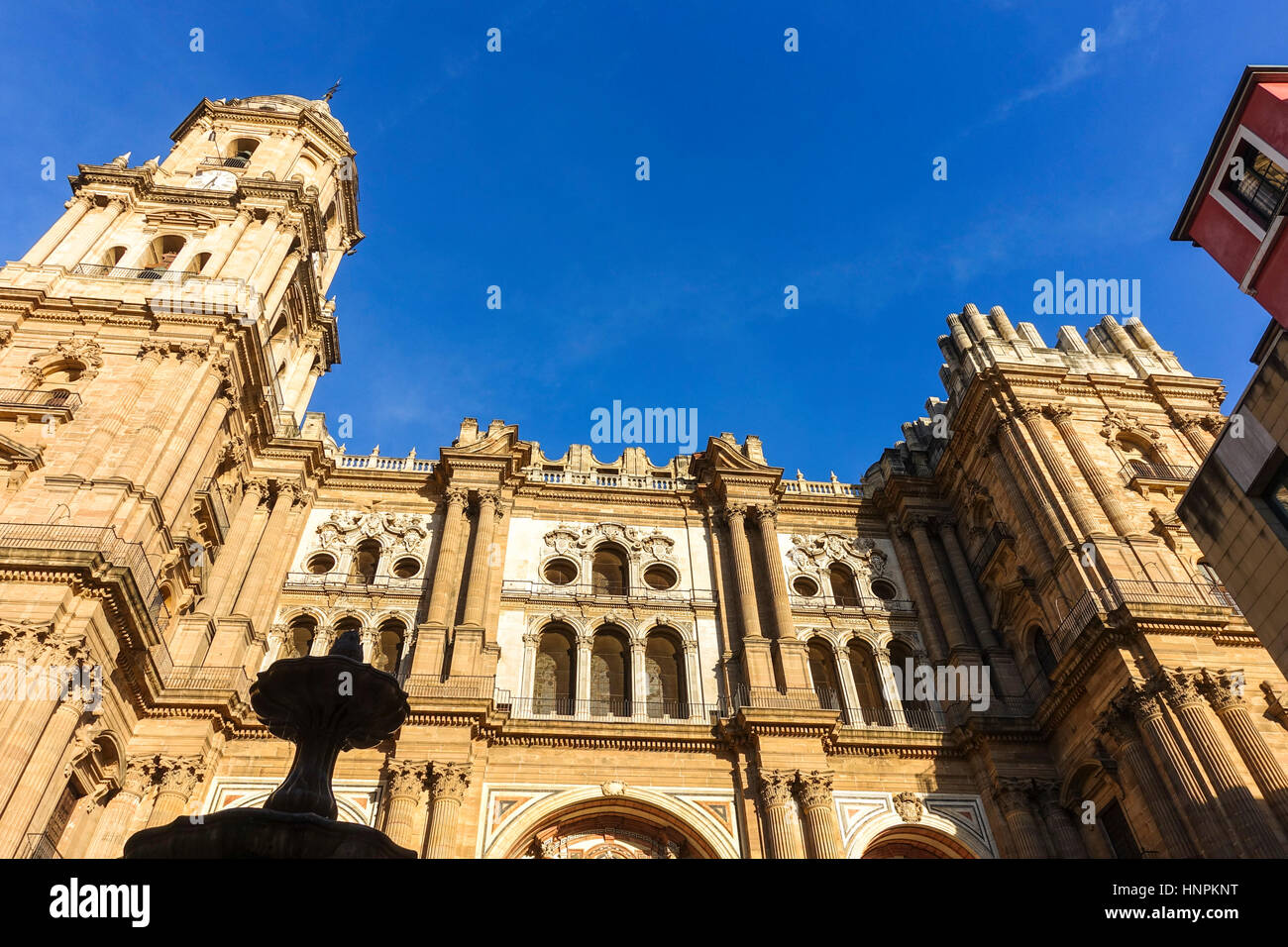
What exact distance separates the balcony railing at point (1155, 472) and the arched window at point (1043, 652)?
4.87m

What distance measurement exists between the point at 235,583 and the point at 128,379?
610cm

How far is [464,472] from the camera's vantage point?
27.9 metres

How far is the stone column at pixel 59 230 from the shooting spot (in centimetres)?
2796

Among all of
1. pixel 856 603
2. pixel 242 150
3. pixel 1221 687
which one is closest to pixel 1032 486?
pixel 856 603

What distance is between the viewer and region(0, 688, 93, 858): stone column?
14930 millimetres

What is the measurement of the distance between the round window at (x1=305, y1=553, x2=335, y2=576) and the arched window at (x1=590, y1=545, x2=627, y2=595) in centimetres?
773

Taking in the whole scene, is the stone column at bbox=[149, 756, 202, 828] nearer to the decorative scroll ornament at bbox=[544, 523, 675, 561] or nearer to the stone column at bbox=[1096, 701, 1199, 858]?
the decorative scroll ornament at bbox=[544, 523, 675, 561]

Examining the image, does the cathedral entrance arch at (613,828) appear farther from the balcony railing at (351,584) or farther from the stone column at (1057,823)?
the balcony railing at (351,584)

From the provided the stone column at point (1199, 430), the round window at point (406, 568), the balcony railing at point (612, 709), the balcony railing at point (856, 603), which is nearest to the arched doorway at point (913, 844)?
the balcony railing at point (612, 709)

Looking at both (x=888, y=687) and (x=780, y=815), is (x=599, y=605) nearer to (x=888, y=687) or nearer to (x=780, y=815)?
(x=780, y=815)
